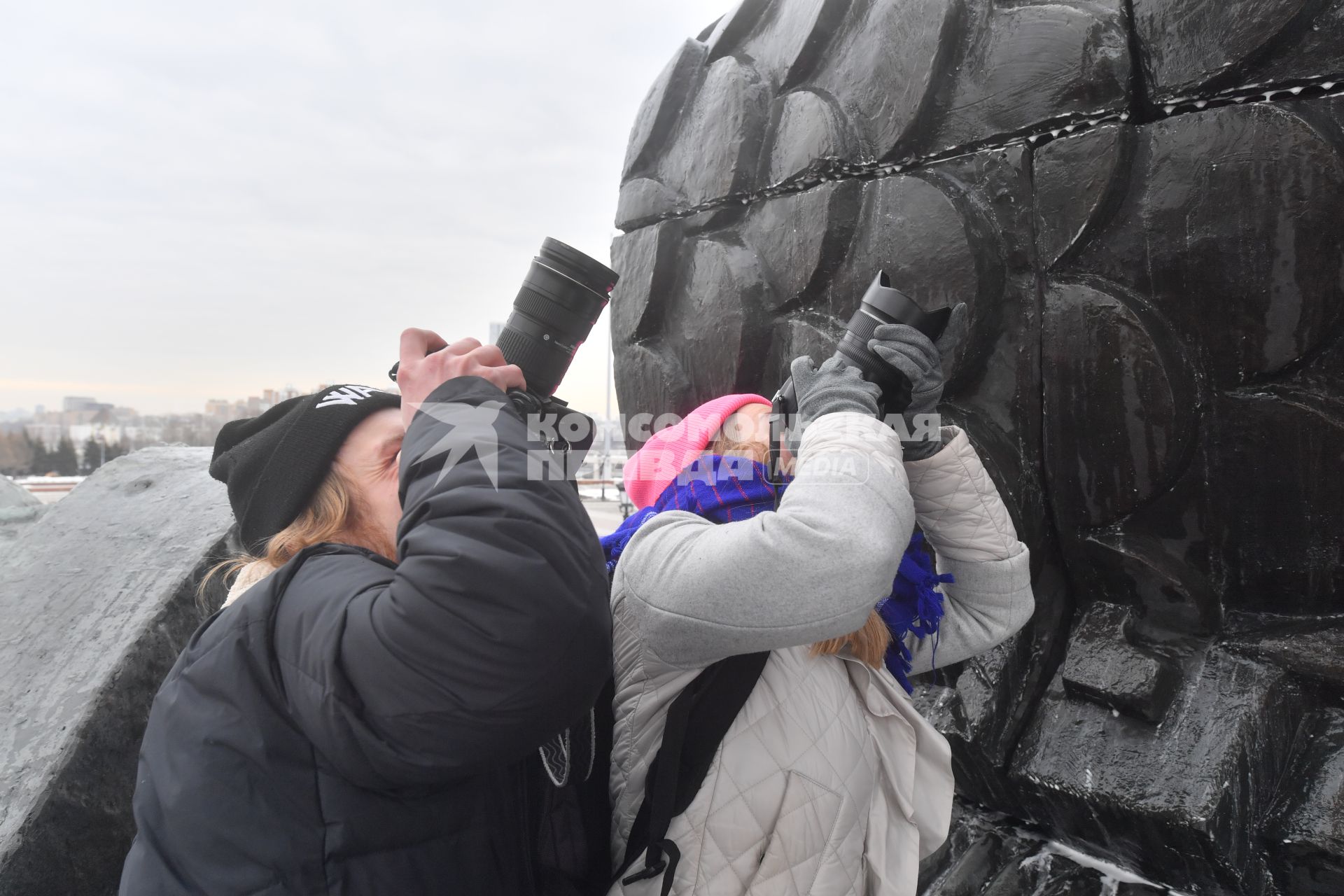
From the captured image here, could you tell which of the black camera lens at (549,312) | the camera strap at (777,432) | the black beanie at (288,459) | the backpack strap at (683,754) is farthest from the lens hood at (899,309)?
the black beanie at (288,459)

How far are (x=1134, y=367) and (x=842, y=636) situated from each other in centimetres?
65

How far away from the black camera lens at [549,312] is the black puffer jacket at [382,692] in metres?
0.29

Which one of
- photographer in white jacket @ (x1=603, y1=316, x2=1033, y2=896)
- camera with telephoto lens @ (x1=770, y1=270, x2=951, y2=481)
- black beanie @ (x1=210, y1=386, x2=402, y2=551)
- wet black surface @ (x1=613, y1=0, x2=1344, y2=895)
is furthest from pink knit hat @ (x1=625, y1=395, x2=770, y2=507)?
wet black surface @ (x1=613, y1=0, x2=1344, y2=895)

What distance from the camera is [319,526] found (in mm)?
961

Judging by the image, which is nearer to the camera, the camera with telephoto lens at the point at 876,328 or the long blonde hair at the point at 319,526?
the long blonde hair at the point at 319,526

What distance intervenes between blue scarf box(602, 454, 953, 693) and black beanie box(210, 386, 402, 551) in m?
0.33

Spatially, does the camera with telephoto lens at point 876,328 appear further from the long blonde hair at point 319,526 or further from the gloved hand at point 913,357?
the long blonde hair at point 319,526

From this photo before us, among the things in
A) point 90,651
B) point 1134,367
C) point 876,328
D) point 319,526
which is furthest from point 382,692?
point 90,651

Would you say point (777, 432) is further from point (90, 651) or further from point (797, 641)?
point (90, 651)

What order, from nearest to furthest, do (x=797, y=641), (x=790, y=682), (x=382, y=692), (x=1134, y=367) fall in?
1. (x=382, y=692)
2. (x=797, y=641)
3. (x=790, y=682)
4. (x=1134, y=367)

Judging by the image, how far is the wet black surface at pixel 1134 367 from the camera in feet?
3.97

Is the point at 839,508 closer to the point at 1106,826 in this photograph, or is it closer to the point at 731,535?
the point at 731,535

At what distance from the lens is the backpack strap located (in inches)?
36.7

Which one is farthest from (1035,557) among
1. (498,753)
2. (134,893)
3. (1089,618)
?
(134,893)
